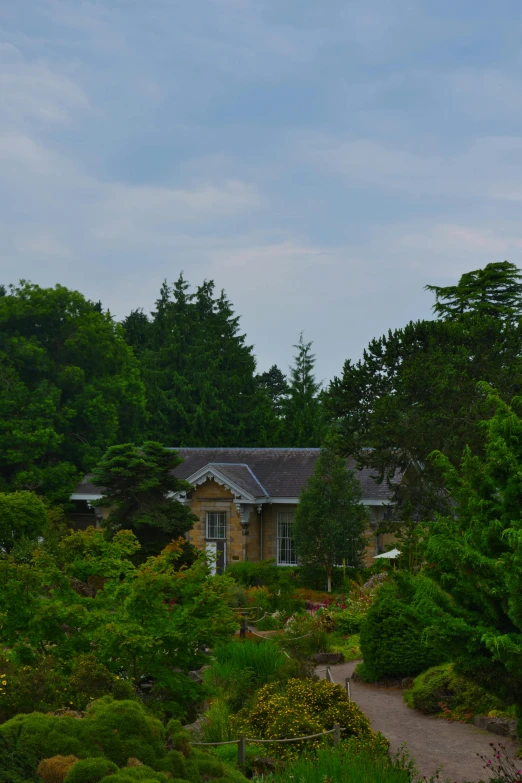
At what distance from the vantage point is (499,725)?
12.8 m

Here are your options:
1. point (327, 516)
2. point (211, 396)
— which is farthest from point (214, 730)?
point (211, 396)

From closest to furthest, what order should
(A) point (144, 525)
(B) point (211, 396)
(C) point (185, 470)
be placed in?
(A) point (144, 525) → (C) point (185, 470) → (B) point (211, 396)

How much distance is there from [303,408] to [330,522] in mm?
28952

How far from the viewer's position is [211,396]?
52.2m

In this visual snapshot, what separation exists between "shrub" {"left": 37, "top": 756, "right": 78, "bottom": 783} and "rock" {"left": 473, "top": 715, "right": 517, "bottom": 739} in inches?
324

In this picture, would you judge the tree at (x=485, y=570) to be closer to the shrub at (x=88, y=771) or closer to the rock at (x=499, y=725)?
the rock at (x=499, y=725)

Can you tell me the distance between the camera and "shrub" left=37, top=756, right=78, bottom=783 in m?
6.43

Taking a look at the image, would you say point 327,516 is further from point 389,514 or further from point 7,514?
point 7,514

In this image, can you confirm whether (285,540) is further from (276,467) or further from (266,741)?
(266,741)

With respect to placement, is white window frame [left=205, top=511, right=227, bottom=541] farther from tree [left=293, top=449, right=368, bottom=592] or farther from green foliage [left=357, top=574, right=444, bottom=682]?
green foliage [left=357, top=574, right=444, bottom=682]

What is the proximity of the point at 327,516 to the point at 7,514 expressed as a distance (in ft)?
34.9

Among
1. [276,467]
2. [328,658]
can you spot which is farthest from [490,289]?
[328,658]

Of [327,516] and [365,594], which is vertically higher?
[327,516]

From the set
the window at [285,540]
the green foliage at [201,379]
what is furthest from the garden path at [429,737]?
the green foliage at [201,379]
